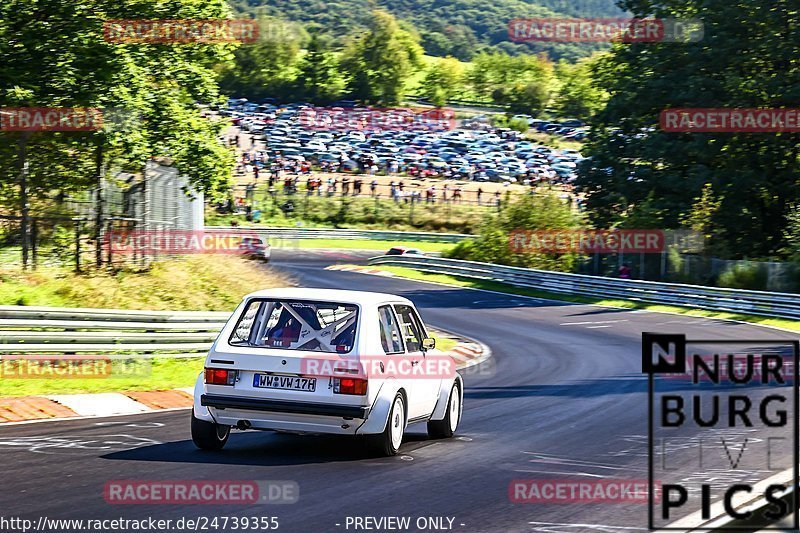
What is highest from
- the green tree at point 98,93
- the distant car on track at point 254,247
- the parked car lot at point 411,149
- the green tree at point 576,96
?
the green tree at point 576,96

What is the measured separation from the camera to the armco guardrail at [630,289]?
34.6 metres

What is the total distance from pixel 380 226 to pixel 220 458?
6092 cm

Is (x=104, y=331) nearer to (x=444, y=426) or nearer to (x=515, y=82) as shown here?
(x=444, y=426)

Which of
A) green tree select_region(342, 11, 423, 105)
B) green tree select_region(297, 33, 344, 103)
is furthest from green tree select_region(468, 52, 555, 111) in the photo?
green tree select_region(297, 33, 344, 103)

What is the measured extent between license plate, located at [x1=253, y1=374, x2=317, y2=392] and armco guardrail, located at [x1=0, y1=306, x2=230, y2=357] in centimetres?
689

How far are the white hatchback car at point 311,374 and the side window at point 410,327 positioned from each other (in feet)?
0.75

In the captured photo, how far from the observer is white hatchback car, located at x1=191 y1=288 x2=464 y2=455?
9594mm

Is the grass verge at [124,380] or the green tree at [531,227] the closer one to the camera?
the grass verge at [124,380]

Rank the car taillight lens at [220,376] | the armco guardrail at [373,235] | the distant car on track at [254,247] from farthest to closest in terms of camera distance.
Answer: the armco guardrail at [373,235] → the distant car on track at [254,247] → the car taillight lens at [220,376]

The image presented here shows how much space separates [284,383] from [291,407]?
9.9 inches

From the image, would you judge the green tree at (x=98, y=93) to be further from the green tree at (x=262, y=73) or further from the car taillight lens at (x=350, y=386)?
the green tree at (x=262, y=73)

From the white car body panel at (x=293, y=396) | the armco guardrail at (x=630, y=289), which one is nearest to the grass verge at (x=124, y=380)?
the white car body panel at (x=293, y=396)

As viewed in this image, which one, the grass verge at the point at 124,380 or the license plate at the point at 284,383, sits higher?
the license plate at the point at 284,383

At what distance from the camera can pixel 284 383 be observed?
380 inches
